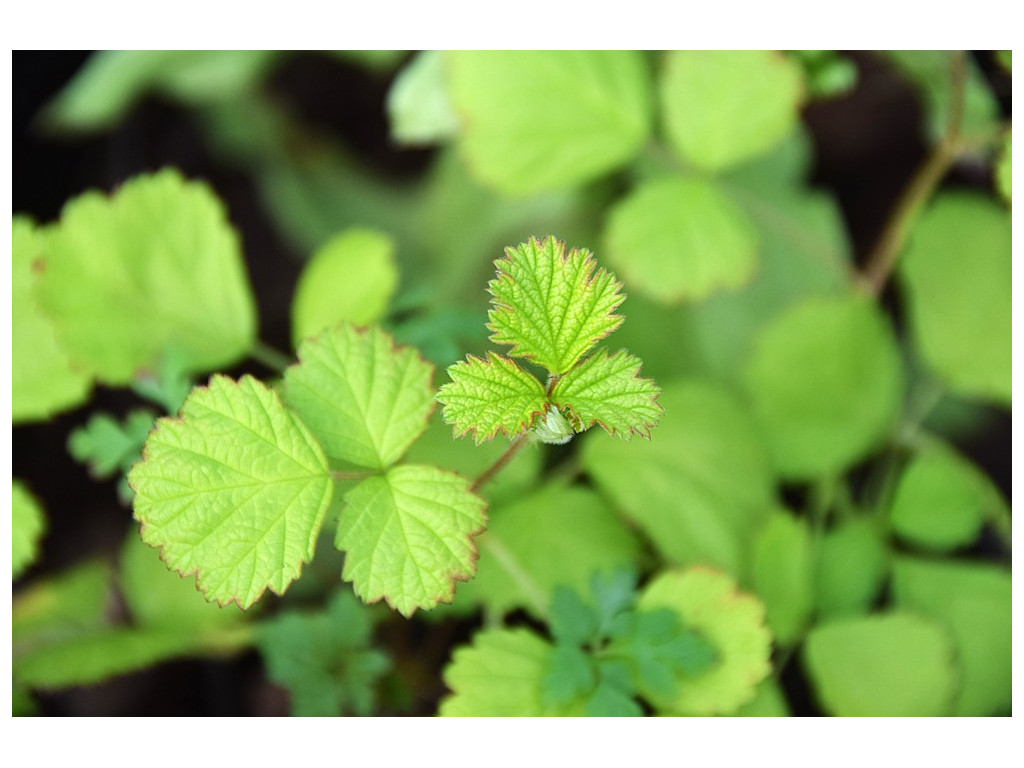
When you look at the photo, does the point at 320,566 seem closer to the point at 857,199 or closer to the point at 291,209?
the point at 291,209

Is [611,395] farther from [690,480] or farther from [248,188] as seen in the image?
[248,188]

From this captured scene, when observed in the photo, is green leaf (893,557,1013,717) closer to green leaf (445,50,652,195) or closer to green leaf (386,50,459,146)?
green leaf (445,50,652,195)

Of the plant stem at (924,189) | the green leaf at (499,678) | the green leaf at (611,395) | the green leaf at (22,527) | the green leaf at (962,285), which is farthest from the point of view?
the green leaf at (962,285)

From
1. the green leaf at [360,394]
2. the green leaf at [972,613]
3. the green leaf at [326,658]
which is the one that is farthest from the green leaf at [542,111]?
the green leaf at [972,613]

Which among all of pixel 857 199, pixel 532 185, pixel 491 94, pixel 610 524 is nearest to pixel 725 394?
pixel 610 524

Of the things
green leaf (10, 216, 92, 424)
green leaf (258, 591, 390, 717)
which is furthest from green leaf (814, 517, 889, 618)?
green leaf (10, 216, 92, 424)

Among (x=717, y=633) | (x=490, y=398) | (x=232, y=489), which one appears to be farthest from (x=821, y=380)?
(x=232, y=489)

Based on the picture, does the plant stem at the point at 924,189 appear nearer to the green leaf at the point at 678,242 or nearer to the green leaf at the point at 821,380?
the green leaf at the point at 821,380
